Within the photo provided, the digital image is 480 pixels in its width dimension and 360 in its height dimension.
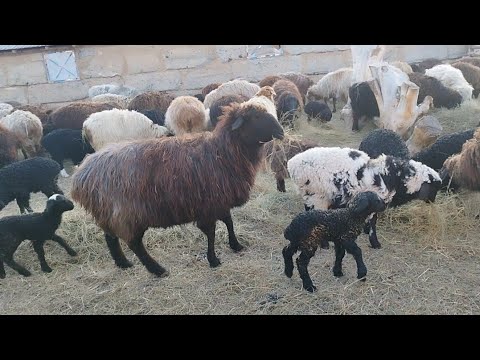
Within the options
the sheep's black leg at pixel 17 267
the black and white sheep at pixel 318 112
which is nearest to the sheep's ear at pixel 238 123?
the sheep's black leg at pixel 17 267

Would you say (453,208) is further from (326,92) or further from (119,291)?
(326,92)

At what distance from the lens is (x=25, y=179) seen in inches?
229

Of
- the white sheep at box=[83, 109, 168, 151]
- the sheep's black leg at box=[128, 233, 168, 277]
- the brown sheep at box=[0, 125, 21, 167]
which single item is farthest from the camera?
the white sheep at box=[83, 109, 168, 151]

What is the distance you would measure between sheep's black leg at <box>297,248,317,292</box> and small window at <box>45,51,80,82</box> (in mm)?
14381

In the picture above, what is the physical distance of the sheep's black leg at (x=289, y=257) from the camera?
12.7ft

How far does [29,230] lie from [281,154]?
3369 millimetres

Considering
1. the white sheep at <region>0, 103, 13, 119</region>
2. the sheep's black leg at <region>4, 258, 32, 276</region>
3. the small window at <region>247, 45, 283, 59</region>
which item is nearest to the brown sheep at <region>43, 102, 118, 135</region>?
the white sheep at <region>0, 103, 13, 119</region>

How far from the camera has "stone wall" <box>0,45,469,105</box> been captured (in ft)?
50.3

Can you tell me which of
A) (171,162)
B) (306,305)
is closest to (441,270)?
(306,305)

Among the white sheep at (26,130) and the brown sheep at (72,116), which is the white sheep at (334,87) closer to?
the brown sheep at (72,116)

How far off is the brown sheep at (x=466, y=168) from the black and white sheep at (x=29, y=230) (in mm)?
4629

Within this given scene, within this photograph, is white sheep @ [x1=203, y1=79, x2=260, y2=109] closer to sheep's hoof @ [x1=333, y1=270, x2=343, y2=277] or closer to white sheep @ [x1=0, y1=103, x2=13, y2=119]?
white sheep @ [x1=0, y1=103, x2=13, y2=119]

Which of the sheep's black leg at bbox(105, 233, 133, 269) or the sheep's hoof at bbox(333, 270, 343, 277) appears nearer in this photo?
the sheep's hoof at bbox(333, 270, 343, 277)

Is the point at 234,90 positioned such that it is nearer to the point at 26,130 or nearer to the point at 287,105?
the point at 287,105
